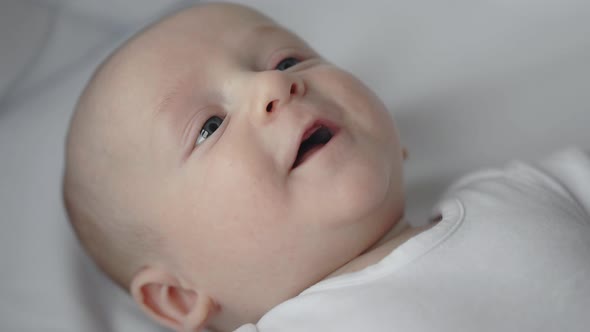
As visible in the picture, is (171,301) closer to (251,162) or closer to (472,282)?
(251,162)

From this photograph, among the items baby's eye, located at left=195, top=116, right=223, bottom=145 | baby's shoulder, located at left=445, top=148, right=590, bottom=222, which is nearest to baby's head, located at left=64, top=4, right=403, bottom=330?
baby's eye, located at left=195, top=116, right=223, bottom=145

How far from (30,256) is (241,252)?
1.67 feet

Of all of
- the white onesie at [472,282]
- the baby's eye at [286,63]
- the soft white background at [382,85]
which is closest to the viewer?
the white onesie at [472,282]

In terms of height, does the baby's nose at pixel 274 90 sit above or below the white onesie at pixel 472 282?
above

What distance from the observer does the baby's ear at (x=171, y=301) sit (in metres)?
1.26

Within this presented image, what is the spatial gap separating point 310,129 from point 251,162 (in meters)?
0.11

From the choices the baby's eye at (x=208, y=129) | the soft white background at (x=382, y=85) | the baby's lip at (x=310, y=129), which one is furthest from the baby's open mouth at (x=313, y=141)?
the soft white background at (x=382, y=85)

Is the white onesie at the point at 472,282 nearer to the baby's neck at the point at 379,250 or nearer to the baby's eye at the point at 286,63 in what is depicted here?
the baby's neck at the point at 379,250

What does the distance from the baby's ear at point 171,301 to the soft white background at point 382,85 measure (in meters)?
0.15

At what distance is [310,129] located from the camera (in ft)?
3.81

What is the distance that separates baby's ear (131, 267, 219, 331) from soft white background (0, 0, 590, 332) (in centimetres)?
15

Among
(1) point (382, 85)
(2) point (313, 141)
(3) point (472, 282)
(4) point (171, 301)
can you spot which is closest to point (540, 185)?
(3) point (472, 282)

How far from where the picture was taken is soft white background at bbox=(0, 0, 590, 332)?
1472 mm

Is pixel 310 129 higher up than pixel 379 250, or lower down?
higher up
